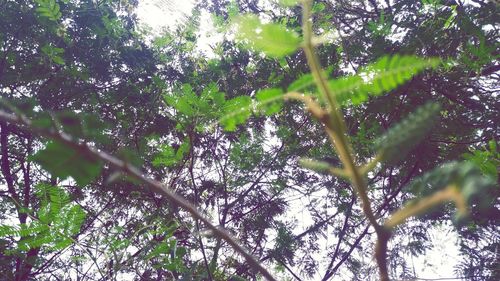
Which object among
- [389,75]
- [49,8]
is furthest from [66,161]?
[49,8]

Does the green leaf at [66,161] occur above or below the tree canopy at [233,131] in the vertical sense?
below

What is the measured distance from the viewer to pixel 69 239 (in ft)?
6.95

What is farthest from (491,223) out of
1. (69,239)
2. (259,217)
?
(69,239)

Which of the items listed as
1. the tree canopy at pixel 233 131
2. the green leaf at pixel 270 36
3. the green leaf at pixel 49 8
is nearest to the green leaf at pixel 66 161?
the green leaf at pixel 270 36

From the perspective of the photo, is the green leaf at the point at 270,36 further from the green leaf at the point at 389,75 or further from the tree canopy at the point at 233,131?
the tree canopy at the point at 233,131

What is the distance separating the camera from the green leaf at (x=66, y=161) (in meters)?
0.50

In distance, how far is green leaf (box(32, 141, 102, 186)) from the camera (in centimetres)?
50

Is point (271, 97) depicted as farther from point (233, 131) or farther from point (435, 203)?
point (233, 131)

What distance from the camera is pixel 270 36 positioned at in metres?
0.66

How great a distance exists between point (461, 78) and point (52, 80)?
4919mm

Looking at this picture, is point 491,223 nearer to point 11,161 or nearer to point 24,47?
point 24,47

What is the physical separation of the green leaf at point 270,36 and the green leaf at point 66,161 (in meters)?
0.31

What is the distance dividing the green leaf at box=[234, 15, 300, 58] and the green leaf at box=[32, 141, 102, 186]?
1.01 ft

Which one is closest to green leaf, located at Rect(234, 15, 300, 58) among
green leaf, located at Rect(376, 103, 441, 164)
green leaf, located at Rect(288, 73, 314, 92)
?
green leaf, located at Rect(288, 73, 314, 92)
